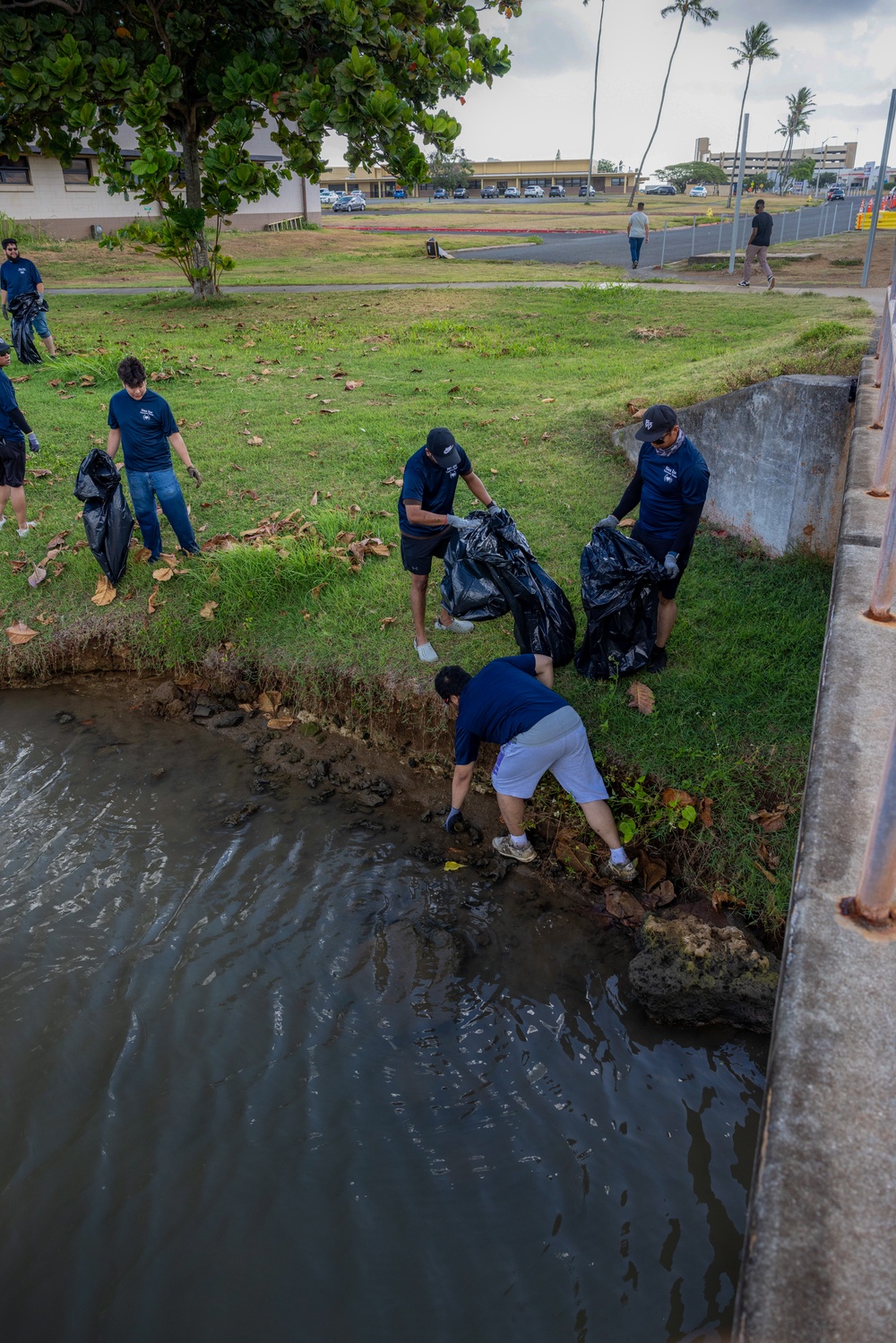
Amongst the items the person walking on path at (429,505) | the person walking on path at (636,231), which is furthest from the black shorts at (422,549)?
the person walking on path at (636,231)

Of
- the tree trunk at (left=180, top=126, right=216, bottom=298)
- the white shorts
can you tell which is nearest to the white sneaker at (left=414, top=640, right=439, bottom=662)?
Answer: the white shorts

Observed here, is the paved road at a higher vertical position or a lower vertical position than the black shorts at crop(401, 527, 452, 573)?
higher

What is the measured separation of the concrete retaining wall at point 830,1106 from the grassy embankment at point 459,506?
190cm

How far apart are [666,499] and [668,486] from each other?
3.8 inches

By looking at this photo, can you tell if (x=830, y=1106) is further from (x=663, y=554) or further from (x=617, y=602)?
(x=663, y=554)

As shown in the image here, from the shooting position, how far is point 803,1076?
2010 mm

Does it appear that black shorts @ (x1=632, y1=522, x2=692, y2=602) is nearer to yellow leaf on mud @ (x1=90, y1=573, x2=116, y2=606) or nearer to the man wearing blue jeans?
the man wearing blue jeans

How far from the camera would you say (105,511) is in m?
6.84

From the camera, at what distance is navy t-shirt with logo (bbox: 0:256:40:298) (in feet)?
39.9

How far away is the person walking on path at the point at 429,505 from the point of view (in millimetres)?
5410

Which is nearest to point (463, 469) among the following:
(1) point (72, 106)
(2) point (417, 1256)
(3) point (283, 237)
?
(2) point (417, 1256)

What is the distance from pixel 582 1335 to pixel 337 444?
819 centimetres

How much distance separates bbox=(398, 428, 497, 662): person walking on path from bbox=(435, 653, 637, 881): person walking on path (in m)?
1.19

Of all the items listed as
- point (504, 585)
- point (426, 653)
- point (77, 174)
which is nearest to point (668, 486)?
point (504, 585)
